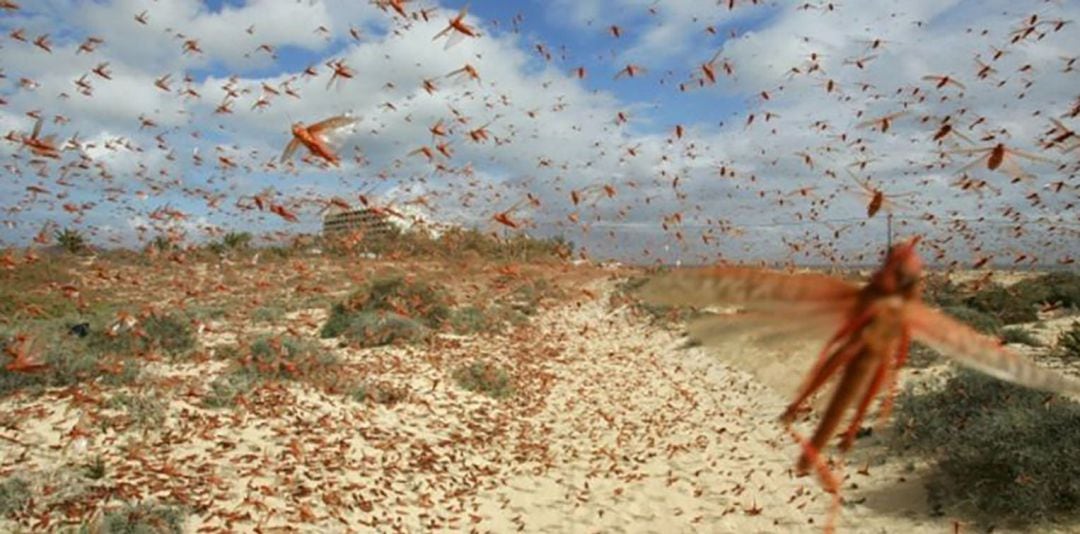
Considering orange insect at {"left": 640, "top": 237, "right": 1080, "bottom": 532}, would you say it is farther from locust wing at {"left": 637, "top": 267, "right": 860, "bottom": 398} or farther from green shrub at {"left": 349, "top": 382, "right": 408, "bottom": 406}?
green shrub at {"left": 349, "top": 382, "right": 408, "bottom": 406}

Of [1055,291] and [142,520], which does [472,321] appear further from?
[1055,291]

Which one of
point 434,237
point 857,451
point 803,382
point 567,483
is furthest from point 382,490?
point 434,237

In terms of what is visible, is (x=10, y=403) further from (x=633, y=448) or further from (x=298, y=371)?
(x=633, y=448)

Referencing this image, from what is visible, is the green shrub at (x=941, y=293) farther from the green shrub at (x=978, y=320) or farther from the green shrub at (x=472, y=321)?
the green shrub at (x=472, y=321)

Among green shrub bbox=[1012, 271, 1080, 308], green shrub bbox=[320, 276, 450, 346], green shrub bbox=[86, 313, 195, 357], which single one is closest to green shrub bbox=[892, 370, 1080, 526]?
green shrub bbox=[320, 276, 450, 346]

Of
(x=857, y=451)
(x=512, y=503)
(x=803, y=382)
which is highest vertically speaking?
(x=803, y=382)
